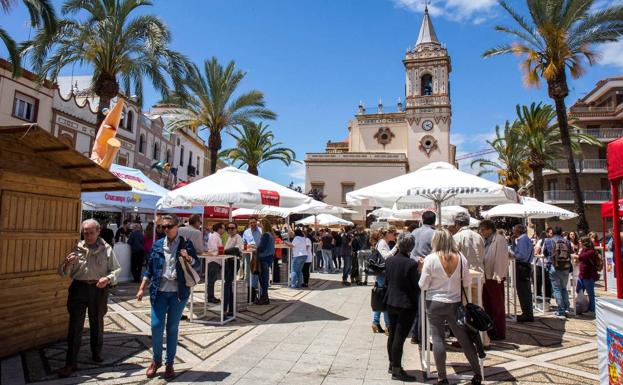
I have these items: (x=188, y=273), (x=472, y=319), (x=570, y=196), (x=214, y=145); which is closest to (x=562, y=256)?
(x=472, y=319)

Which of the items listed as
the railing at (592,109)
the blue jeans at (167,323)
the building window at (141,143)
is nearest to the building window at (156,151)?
the building window at (141,143)

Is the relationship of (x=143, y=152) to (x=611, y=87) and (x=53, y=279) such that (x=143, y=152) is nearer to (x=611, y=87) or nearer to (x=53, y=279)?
(x=53, y=279)

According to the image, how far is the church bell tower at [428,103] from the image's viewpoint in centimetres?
4597

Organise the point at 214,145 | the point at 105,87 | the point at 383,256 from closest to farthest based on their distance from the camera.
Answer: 1. the point at 383,256
2. the point at 105,87
3. the point at 214,145

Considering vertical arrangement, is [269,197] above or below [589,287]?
above

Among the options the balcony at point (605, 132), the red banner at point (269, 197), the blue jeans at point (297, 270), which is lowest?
the blue jeans at point (297, 270)

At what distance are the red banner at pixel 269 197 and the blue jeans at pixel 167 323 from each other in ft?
12.9

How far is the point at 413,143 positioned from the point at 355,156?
670 centimetres

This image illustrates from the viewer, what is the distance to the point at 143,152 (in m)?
31.8

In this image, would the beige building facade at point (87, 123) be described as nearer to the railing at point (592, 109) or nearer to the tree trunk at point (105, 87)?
the tree trunk at point (105, 87)

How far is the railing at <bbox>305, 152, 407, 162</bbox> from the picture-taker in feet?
152

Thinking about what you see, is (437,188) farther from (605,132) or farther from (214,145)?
(605,132)

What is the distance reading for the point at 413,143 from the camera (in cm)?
4703

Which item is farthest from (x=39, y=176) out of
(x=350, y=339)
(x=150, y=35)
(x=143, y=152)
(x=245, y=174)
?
(x=143, y=152)
